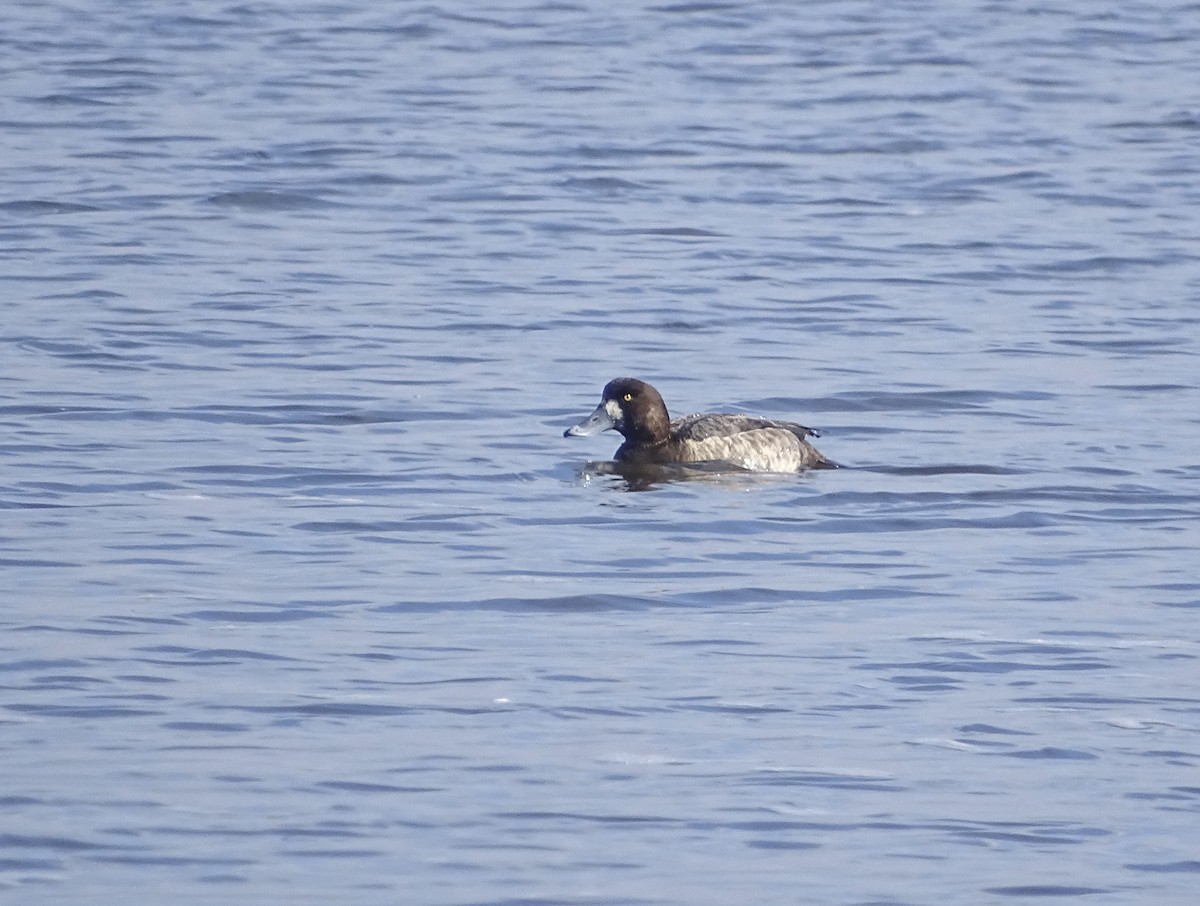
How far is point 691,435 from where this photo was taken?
13.0 m

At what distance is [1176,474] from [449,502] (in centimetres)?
373

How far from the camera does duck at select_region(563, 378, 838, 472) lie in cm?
1264

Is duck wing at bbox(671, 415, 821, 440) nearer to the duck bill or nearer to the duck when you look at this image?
the duck

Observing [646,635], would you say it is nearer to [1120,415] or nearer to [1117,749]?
[1117,749]

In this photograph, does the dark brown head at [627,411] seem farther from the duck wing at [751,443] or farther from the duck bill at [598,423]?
the duck wing at [751,443]

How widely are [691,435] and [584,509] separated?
55.0 inches

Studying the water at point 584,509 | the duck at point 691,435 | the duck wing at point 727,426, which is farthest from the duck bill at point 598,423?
the duck wing at point 727,426

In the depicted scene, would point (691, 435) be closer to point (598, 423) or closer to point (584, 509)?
point (598, 423)

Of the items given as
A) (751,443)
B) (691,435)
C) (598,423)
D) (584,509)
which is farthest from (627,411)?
(584,509)

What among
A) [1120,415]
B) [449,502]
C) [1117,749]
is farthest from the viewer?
[1120,415]

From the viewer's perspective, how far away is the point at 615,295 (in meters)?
18.3

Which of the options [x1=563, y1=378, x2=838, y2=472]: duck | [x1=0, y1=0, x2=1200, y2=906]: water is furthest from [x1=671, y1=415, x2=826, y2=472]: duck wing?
[x1=0, y1=0, x2=1200, y2=906]: water

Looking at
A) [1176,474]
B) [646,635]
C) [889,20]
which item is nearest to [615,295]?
[1176,474]

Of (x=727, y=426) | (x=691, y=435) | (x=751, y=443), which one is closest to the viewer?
(x=751, y=443)
